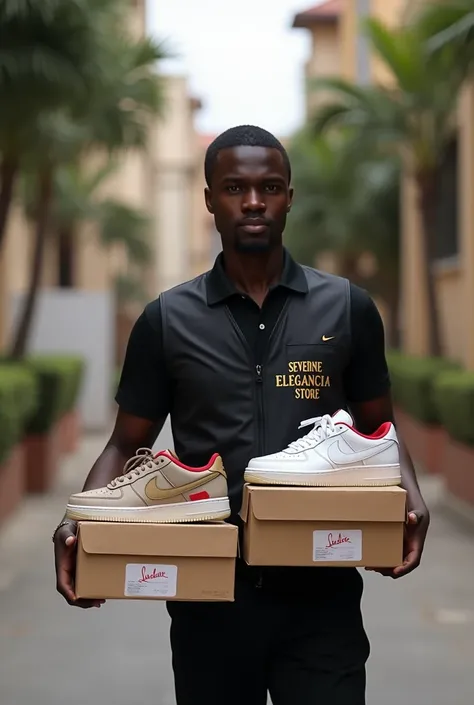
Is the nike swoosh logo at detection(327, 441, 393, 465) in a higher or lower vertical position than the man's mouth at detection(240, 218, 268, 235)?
lower

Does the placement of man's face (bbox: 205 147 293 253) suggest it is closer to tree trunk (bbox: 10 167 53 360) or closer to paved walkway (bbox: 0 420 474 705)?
paved walkway (bbox: 0 420 474 705)

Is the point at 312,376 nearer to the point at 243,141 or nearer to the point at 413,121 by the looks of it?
the point at 243,141

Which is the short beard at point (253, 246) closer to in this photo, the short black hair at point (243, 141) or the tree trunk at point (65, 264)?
the short black hair at point (243, 141)

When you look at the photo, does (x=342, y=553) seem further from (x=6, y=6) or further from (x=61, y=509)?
(x=61, y=509)

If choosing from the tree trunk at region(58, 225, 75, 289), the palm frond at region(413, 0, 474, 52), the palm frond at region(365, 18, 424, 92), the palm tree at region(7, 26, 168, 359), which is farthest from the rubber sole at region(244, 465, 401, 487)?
the tree trunk at region(58, 225, 75, 289)

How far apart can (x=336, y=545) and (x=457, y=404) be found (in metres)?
8.93

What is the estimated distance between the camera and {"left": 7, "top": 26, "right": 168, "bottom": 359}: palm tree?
15.0m

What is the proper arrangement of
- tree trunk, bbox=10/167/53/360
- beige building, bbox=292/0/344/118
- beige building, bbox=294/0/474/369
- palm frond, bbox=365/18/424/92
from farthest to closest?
beige building, bbox=292/0/344/118 → tree trunk, bbox=10/167/53/360 → palm frond, bbox=365/18/424/92 → beige building, bbox=294/0/474/369

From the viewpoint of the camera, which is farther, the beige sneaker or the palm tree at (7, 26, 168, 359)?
the palm tree at (7, 26, 168, 359)

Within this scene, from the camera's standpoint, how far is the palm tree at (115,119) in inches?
592

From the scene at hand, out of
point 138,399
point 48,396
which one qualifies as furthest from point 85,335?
point 138,399

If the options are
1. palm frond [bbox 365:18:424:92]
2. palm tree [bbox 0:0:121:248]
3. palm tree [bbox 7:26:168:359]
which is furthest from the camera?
palm frond [bbox 365:18:424:92]

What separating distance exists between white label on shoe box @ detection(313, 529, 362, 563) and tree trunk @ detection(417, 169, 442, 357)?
1500 cm

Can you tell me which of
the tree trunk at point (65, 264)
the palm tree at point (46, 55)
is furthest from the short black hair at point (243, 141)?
the tree trunk at point (65, 264)
